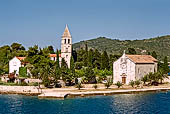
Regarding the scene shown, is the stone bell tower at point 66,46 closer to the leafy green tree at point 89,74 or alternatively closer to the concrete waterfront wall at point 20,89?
the leafy green tree at point 89,74

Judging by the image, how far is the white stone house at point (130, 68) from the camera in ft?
186

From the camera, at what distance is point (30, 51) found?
66188 mm

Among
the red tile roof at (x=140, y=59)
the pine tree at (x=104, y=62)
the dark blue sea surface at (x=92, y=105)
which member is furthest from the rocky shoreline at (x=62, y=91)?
the pine tree at (x=104, y=62)

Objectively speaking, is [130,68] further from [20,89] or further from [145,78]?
[20,89]

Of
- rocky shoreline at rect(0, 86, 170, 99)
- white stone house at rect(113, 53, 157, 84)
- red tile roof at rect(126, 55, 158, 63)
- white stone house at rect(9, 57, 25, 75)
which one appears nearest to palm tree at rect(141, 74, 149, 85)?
white stone house at rect(113, 53, 157, 84)

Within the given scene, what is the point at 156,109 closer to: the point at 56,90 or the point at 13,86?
the point at 56,90

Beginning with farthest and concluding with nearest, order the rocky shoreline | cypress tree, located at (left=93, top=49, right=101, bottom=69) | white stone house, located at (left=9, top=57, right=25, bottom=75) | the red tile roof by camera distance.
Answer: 1. cypress tree, located at (left=93, top=49, right=101, bottom=69)
2. white stone house, located at (left=9, top=57, right=25, bottom=75)
3. the red tile roof
4. the rocky shoreline

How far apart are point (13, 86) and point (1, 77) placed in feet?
40.9

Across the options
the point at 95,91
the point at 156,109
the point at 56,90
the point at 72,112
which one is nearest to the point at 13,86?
the point at 56,90

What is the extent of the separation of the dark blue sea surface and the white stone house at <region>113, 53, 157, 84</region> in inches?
401

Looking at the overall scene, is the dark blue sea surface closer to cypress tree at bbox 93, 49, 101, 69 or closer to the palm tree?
the palm tree

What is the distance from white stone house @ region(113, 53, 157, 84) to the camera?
186 feet

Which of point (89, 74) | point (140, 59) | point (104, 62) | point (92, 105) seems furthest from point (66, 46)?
point (92, 105)

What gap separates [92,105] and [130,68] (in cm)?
2060
